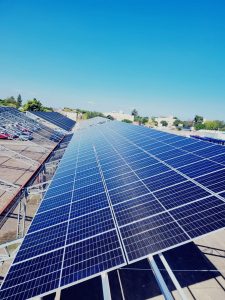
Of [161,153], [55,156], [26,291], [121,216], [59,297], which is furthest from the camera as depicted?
[55,156]

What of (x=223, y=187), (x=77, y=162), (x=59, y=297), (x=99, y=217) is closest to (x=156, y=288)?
(x=59, y=297)

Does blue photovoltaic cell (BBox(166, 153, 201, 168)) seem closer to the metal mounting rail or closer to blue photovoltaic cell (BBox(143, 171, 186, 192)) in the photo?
blue photovoltaic cell (BBox(143, 171, 186, 192))

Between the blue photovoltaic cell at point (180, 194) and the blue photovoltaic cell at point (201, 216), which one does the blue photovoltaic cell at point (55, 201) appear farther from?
the blue photovoltaic cell at point (201, 216)

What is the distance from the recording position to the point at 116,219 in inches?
372

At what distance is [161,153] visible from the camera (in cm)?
1820

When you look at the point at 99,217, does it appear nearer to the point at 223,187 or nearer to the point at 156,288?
the point at 223,187

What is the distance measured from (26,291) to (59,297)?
663cm

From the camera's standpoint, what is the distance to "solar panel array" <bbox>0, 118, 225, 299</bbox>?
7.27m

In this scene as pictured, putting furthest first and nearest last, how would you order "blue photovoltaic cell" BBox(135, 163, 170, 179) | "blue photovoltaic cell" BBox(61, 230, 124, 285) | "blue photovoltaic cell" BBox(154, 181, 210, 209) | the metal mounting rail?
the metal mounting rail, "blue photovoltaic cell" BBox(135, 163, 170, 179), "blue photovoltaic cell" BBox(154, 181, 210, 209), "blue photovoltaic cell" BBox(61, 230, 124, 285)

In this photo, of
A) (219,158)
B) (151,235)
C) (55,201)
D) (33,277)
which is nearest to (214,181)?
(219,158)

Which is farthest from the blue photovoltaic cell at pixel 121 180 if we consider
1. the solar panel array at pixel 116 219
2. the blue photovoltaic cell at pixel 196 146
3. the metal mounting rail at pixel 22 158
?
the metal mounting rail at pixel 22 158

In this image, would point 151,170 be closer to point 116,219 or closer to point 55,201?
point 116,219

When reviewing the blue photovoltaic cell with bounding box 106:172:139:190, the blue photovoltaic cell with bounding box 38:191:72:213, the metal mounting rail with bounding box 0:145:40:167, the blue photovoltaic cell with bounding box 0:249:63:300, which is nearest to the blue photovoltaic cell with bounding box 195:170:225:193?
the blue photovoltaic cell with bounding box 106:172:139:190

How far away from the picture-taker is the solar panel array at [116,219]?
23.8 feet
